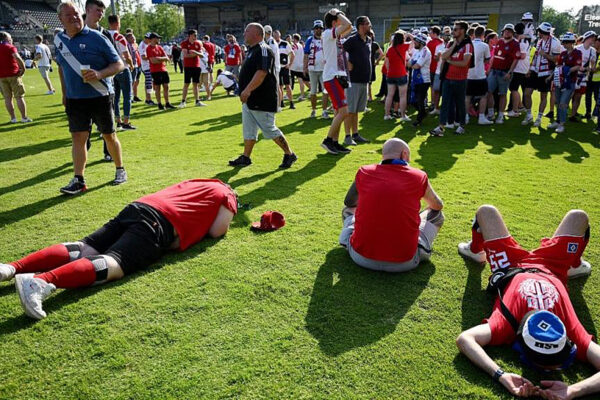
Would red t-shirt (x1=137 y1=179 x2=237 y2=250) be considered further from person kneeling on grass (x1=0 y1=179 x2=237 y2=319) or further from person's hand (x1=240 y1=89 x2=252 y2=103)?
person's hand (x1=240 y1=89 x2=252 y2=103)

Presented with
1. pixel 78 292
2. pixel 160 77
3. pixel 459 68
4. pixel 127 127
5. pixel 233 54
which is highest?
pixel 233 54

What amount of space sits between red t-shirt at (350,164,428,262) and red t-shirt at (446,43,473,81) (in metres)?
5.43

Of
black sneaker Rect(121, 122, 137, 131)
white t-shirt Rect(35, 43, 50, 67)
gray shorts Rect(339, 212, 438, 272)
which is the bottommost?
gray shorts Rect(339, 212, 438, 272)

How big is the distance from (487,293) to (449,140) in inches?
216

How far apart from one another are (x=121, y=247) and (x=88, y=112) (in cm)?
286

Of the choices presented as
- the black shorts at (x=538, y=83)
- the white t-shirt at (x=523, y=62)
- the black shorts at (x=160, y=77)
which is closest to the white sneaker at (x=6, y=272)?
the black shorts at (x=160, y=77)

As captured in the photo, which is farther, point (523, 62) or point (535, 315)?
point (523, 62)

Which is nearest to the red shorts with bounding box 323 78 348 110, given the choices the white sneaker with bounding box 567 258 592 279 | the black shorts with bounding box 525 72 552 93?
the white sneaker with bounding box 567 258 592 279

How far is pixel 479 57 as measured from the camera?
8.65 m

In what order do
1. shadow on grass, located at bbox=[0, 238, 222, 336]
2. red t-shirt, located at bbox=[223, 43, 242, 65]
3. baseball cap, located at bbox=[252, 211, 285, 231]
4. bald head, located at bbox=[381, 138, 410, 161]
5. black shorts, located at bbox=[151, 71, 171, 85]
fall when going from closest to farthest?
shadow on grass, located at bbox=[0, 238, 222, 336] < bald head, located at bbox=[381, 138, 410, 161] < baseball cap, located at bbox=[252, 211, 285, 231] < black shorts, located at bbox=[151, 71, 171, 85] < red t-shirt, located at bbox=[223, 43, 242, 65]

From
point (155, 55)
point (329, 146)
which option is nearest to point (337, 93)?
point (329, 146)

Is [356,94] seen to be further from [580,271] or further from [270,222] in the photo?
[580,271]

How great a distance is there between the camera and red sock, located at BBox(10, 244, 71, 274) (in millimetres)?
3117

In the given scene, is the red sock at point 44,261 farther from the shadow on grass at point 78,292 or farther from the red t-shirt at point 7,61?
the red t-shirt at point 7,61
